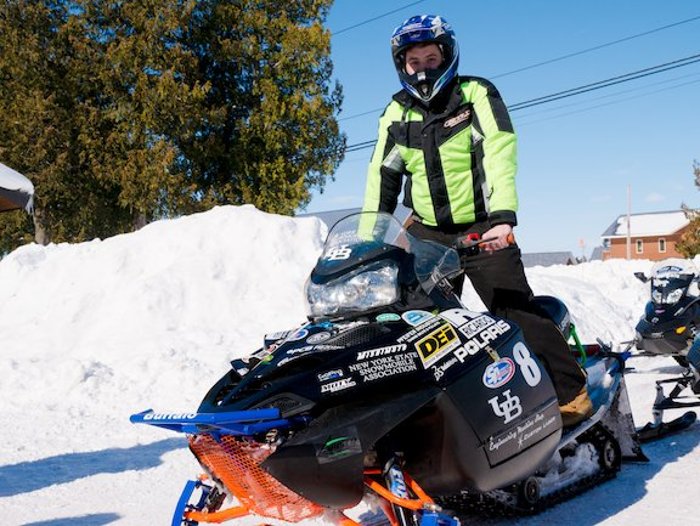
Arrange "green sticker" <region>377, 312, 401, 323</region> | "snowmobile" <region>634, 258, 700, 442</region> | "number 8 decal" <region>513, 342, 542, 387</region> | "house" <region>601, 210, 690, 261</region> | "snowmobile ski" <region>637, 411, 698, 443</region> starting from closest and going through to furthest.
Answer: "green sticker" <region>377, 312, 401, 323</region>
"number 8 decal" <region>513, 342, 542, 387</region>
"snowmobile ski" <region>637, 411, 698, 443</region>
"snowmobile" <region>634, 258, 700, 442</region>
"house" <region>601, 210, 690, 261</region>

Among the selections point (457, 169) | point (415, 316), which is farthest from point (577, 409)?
point (415, 316)

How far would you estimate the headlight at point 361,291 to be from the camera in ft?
9.96

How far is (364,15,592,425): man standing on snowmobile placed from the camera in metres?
3.70

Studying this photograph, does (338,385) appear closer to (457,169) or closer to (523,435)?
(523,435)

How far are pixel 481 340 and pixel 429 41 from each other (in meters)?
1.43

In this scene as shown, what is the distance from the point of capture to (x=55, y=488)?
196 inches

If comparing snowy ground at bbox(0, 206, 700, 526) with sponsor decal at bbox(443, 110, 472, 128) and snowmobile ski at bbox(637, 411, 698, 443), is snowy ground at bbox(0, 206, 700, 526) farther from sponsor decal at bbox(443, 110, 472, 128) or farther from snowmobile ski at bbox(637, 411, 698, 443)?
sponsor decal at bbox(443, 110, 472, 128)

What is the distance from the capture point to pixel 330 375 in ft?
8.77

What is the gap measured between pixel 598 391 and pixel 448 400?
1.95 metres

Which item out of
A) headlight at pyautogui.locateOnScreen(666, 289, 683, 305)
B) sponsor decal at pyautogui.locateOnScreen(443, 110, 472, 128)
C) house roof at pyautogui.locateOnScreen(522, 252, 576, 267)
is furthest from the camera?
house roof at pyautogui.locateOnScreen(522, 252, 576, 267)

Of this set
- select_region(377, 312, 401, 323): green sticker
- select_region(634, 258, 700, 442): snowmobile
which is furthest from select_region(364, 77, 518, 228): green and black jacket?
select_region(634, 258, 700, 442): snowmobile

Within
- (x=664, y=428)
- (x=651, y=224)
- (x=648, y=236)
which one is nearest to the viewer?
(x=664, y=428)

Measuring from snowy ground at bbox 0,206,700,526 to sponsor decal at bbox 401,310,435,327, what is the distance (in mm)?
1372

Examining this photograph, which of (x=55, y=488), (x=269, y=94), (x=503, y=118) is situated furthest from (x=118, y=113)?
(x=503, y=118)
